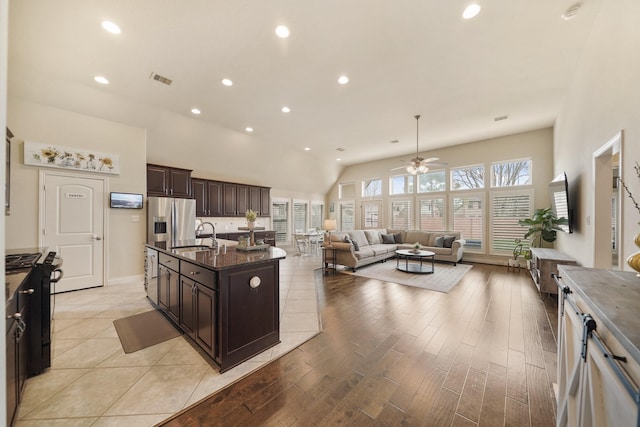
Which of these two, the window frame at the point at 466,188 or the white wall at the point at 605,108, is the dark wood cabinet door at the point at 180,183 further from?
the window frame at the point at 466,188

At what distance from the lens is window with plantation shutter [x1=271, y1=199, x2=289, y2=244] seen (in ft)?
28.7

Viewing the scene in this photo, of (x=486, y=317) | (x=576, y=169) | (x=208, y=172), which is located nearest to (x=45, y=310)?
(x=486, y=317)

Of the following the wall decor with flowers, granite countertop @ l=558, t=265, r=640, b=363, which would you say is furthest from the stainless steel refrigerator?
granite countertop @ l=558, t=265, r=640, b=363

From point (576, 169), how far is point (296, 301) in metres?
4.76

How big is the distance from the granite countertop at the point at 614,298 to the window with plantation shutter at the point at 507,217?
5.72m

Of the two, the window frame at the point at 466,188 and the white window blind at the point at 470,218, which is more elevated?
the window frame at the point at 466,188

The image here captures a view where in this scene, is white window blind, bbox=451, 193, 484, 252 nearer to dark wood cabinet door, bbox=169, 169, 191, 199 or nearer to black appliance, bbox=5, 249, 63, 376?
dark wood cabinet door, bbox=169, 169, 191, 199

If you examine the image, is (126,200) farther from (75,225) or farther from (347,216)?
(347,216)

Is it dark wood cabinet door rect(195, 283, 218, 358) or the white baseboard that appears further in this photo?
the white baseboard

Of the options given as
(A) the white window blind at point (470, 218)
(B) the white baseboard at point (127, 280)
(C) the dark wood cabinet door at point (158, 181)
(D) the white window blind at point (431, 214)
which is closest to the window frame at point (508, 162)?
(A) the white window blind at point (470, 218)

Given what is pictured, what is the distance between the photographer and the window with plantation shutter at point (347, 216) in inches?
381

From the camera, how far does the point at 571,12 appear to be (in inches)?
93.6

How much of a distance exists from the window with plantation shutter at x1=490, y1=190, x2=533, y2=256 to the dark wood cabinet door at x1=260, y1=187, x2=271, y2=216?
683 centimetres

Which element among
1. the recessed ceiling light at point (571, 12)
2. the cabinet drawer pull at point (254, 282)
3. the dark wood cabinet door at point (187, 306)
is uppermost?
the recessed ceiling light at point (571, 12)
